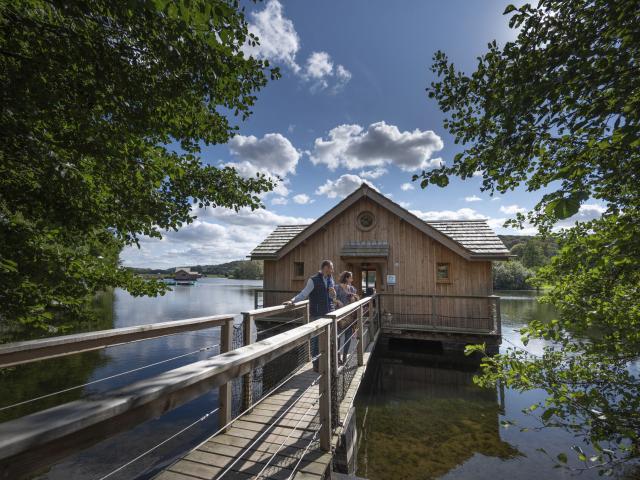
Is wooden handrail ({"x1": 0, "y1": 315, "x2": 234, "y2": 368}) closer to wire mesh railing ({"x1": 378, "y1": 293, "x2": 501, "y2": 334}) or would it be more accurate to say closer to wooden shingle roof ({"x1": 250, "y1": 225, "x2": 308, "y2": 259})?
wire mesh railing ({"x1": 378, "y1": 293, "x2": 501, "y2": 334})

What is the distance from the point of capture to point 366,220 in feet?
44.4

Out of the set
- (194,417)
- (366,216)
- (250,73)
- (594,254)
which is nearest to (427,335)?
(366,216)

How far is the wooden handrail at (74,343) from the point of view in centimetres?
226

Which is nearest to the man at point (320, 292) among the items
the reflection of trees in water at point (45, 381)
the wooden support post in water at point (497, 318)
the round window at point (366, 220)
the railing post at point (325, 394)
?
the railing post at point (325, 394)

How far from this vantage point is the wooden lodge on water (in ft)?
36.7

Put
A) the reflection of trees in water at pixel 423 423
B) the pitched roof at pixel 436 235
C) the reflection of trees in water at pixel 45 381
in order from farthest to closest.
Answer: the pitched roof at pixel 436 235
the reflection of trees in water at pixel 45 381
the reflection of trees in water at pixel 423 423

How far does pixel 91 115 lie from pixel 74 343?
7.87ft

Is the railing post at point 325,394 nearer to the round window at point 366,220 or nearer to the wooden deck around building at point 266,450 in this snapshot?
the wooden deck around building at point 266,450

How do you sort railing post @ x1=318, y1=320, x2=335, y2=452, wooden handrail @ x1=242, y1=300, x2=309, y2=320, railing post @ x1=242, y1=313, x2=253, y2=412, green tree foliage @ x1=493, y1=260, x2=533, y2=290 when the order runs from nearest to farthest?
1. railing post @ x1=318, y1=320, x2=335, y2=452
2. railing post @ x1=242, y1=313, x2=253, y2=412
3. wooden handrail @ x1=242, y1=300, x2=309, y2=320
4. green tree foliage @ x1=493, y1=260, x2=533, y2=290

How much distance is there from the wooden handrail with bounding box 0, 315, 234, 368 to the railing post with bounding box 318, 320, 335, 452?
1.60 metres

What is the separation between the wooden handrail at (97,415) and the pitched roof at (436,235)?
11422 millimetres

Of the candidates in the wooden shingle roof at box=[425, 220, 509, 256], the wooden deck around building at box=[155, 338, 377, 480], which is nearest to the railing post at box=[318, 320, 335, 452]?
the wooden deck around building at box=[155, 338, 377, 480]

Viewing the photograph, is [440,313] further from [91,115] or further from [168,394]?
[168,394]

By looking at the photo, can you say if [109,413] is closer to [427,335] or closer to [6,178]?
[6,178]
